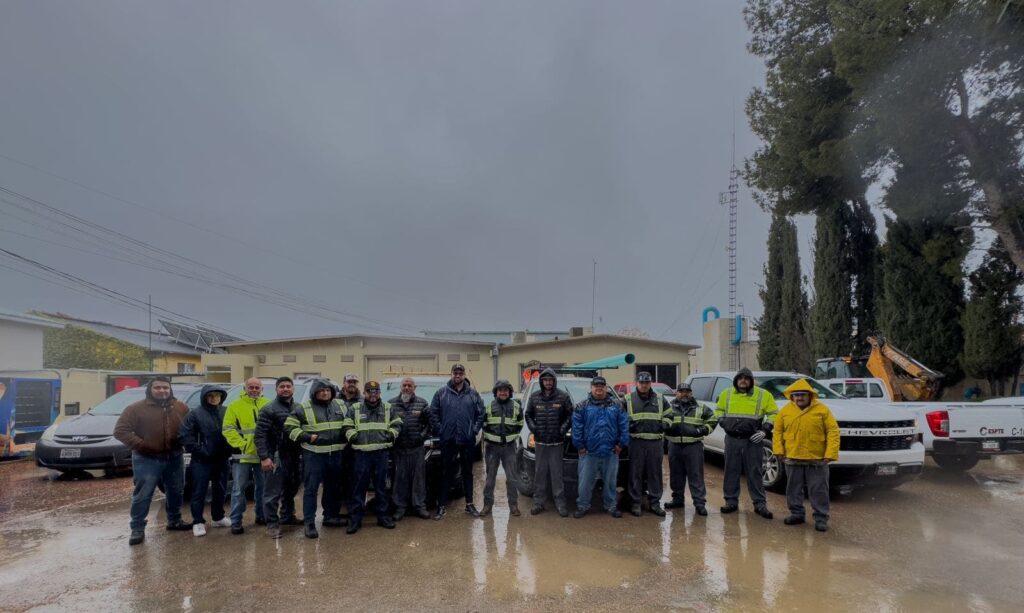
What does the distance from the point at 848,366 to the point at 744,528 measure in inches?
410

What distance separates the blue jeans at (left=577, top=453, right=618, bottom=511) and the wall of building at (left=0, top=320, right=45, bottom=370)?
1808 centimetres

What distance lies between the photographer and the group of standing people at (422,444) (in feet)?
19.2

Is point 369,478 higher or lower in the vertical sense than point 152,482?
lower

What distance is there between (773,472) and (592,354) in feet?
48.8

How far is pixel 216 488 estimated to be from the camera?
6148 mm

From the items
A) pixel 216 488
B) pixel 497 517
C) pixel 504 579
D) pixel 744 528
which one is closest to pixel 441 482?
pixel 497 517

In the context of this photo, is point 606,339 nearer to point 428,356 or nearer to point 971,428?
point 428,356

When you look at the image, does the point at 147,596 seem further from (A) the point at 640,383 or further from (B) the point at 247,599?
(A) the point at 640,383

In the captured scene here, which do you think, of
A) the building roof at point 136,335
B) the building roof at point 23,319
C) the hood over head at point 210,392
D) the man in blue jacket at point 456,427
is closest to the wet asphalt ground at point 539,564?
the man in blue jacket at point 456,427

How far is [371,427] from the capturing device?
19.7 ft

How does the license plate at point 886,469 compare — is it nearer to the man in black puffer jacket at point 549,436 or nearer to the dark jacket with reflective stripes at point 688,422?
the dark jacket with reflective stripes at point 688,422

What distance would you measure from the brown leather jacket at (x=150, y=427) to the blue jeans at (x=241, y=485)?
715mm

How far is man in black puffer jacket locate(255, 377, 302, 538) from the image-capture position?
570 centimetres

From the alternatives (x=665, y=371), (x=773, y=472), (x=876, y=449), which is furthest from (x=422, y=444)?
(x=665, y=371)
